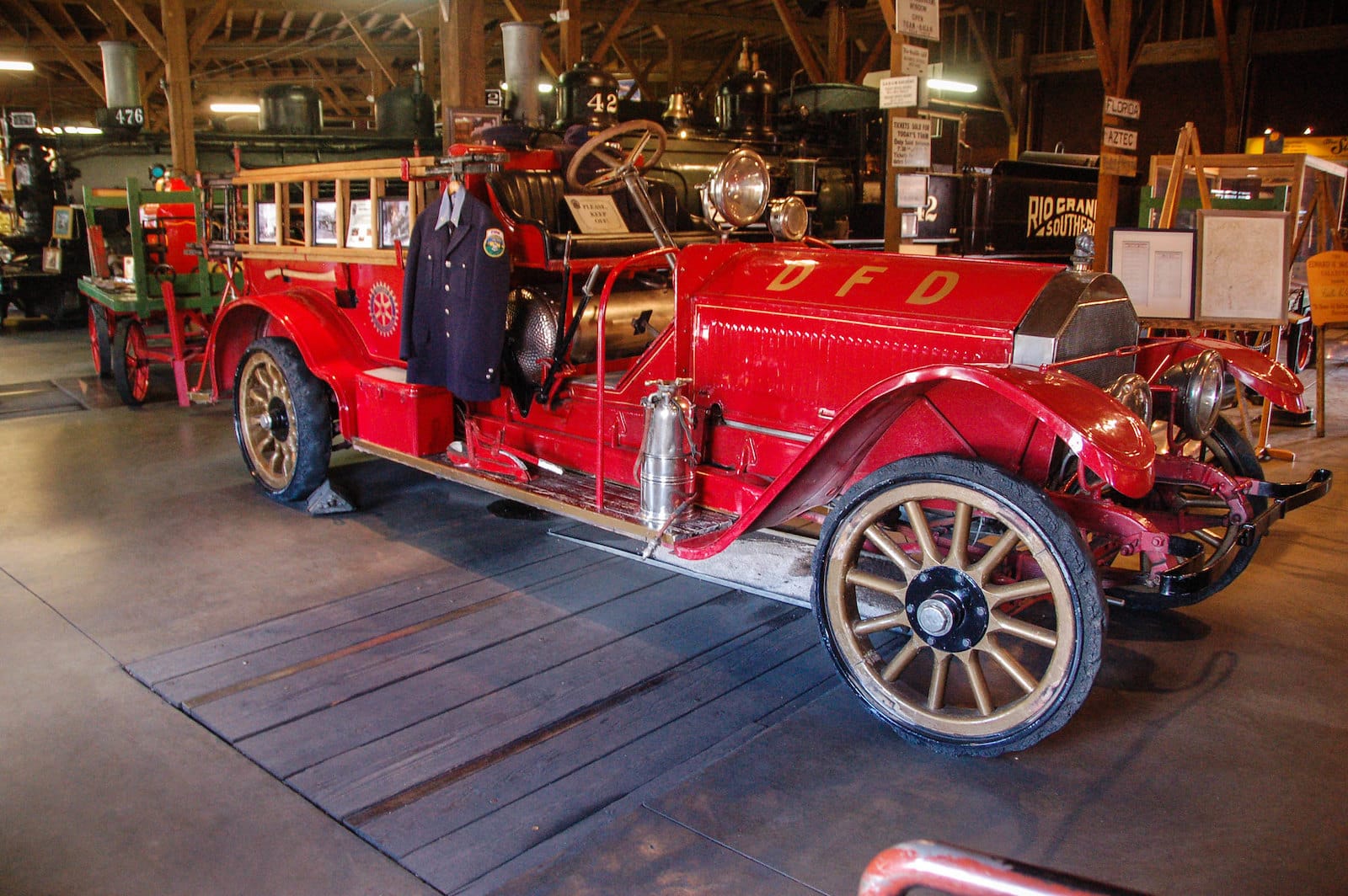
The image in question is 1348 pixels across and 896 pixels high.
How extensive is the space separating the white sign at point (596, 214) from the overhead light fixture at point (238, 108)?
21124 mm

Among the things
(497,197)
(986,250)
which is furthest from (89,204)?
(986,250)

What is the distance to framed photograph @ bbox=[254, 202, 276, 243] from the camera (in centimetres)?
519

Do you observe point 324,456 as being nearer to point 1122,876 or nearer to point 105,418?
point 105,418

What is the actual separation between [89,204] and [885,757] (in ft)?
29.3

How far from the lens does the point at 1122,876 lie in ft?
6.96

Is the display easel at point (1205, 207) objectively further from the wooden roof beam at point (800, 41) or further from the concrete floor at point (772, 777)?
the wooden roof beam at point (800, 41)

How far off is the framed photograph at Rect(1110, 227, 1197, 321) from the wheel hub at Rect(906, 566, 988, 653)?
3.71 meters

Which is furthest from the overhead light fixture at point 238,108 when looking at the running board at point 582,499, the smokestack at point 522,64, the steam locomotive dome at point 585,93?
the running board at point 582,499

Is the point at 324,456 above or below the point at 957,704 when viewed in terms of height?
above

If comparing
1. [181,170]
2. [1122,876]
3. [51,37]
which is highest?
[51,37]

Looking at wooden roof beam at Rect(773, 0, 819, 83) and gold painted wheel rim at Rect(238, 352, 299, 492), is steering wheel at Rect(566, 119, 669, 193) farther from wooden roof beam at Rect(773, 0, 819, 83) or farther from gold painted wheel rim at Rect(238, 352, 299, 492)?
wooden roof beam at Rect(773, 0, 819, 83)

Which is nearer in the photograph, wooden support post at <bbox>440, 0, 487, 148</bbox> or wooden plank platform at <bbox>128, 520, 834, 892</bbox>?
wooden plank platform at <bbox>128, 520, 834, 892</bbox>

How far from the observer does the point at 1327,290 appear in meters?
6.27

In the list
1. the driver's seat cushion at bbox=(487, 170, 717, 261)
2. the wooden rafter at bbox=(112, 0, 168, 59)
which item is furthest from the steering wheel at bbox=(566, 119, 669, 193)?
the wooden rafter at bbox=(112, 0, 168, 59)
